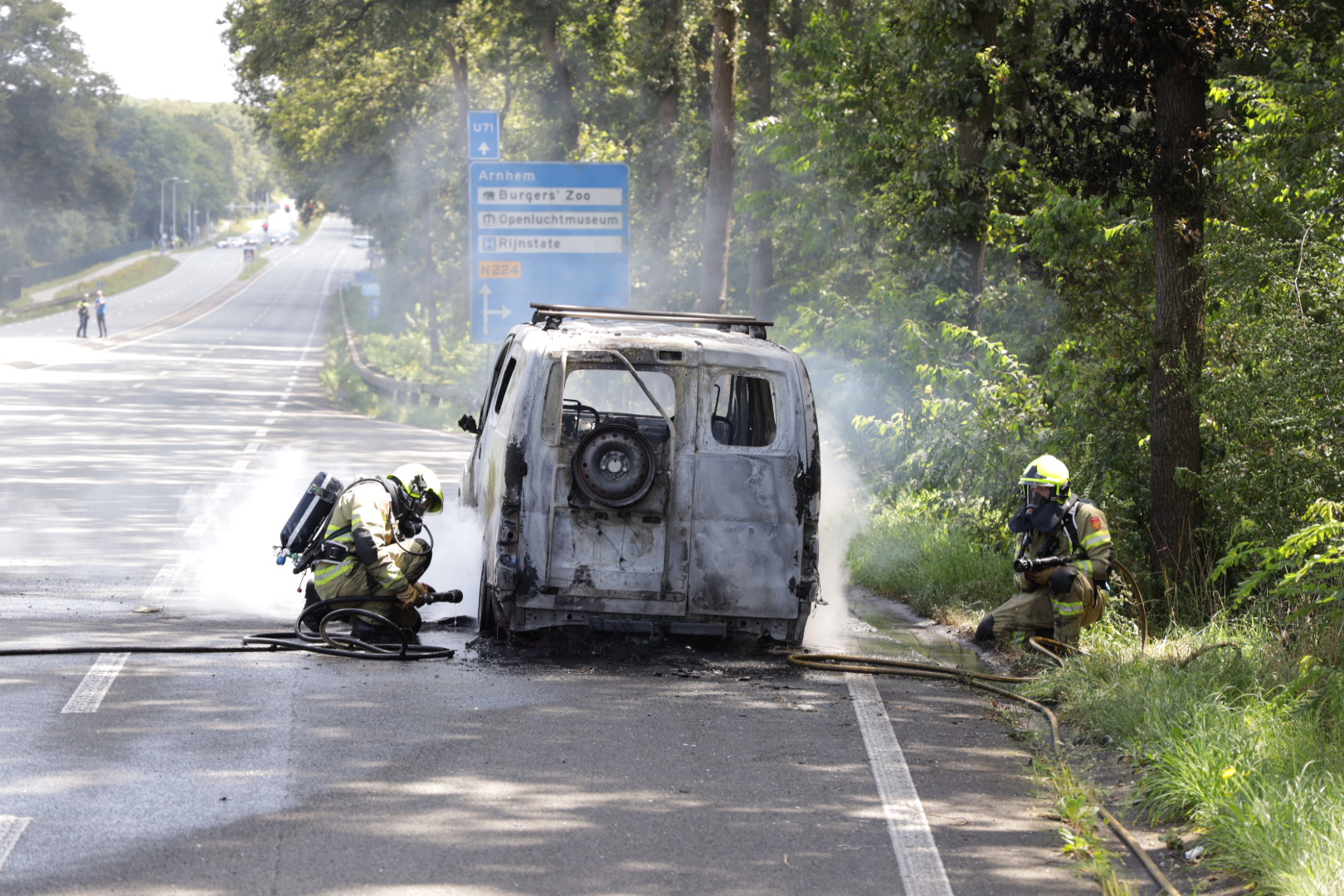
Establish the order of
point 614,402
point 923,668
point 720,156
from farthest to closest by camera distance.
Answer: point 614,402 → point 720,156 → point 923,668

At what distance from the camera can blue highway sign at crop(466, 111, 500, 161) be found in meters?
24.7

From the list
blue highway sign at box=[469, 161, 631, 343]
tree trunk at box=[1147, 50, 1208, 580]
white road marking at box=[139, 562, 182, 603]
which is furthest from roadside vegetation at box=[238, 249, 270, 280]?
tree trunk at box=[1147, 50, 1208, 580]

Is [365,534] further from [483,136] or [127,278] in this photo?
[127,278]

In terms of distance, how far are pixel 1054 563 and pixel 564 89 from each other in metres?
27.3

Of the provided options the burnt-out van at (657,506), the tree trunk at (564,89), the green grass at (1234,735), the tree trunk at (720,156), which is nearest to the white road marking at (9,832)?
the burnt-out van at (657,506)

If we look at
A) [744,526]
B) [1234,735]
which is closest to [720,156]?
[744,526]

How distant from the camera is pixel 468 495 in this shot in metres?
10.7

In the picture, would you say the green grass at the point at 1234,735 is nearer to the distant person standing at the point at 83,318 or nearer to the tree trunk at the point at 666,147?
the tree trunk at the point at 666,147

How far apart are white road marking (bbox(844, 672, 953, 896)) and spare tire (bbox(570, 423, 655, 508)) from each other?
163cm

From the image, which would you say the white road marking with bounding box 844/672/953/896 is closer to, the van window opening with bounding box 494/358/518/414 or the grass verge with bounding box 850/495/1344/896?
the grass verge with bounding box 850/495/1344/896

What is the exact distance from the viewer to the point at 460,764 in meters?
5.88

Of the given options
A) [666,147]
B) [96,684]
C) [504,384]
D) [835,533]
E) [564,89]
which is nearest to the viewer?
[96,684]

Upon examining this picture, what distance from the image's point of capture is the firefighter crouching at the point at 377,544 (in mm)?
8117

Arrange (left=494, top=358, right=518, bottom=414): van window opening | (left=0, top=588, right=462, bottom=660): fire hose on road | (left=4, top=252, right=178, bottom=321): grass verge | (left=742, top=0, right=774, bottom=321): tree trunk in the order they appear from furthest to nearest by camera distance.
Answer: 1. (left=4, top=252, right=178, bottom=321): grass verge
2. (left=742, top=0, right=774, bottom=321): tree trunk
3. (left=494, top=358, right=518, bottom=414): van window opening
4. (left=0, top=588, right=462, bottom=660): fire hose on road
